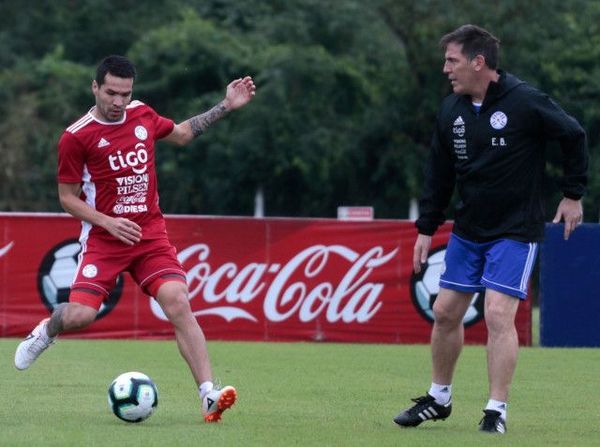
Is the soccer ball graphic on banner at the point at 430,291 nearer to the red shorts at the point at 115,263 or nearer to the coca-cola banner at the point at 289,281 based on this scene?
the coca-cola banner at the point at 289,281

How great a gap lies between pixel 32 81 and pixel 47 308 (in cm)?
2273

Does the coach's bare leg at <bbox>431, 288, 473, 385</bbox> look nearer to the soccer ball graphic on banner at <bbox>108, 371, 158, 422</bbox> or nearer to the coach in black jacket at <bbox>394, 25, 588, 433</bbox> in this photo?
the coach in black jacket at <bbox>394, 25, 588, 433</bbox>

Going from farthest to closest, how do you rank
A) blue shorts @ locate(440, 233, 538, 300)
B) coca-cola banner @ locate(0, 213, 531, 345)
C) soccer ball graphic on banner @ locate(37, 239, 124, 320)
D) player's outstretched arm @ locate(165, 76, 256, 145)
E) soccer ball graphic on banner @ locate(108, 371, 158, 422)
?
coca-cola banner @ locate(0, 213, 531, 345) → soccer ball graphic on banner @ locate(37, 239, 124, 320) → player's outstretched arm @ locate(165, 76, 256, 145) → soccer ball graphic on banner @ locate(108, 371, 158, 422) → blue shorts @ locate(440, 233, 538, 300)

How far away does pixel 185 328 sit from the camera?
870cm

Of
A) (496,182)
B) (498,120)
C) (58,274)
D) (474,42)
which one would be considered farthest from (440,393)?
(58,274)

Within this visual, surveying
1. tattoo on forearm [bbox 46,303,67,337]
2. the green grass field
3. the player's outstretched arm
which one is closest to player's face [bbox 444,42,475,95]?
the player's outstretched arm

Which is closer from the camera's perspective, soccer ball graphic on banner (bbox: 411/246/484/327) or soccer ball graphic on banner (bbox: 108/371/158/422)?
soccer ball graphic on banner (bbox: 108/371/158/422)

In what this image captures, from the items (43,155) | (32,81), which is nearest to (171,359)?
(43,155)

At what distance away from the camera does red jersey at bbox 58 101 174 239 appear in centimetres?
873

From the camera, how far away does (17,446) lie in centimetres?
744

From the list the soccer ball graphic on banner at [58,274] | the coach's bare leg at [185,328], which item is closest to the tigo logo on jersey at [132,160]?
the coach's bare leg at [185,328]

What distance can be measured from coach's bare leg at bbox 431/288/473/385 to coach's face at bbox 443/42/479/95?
1201mm

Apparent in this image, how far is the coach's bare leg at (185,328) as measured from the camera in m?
8.66

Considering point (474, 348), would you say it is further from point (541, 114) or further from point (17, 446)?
point (17, 446)
